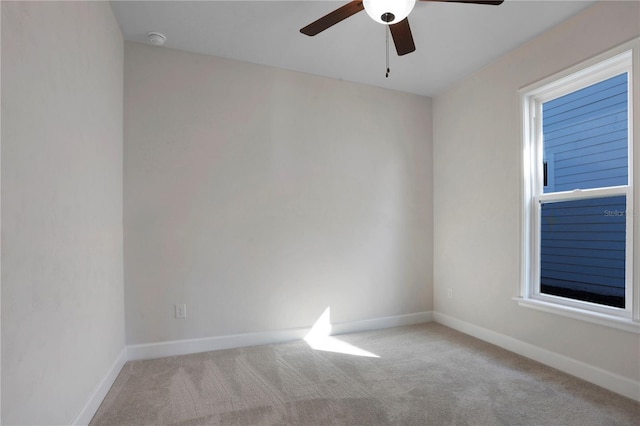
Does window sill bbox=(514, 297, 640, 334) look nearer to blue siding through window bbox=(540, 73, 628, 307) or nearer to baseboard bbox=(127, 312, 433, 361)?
blue siding through window bbox=(540, 73, 628, 307)

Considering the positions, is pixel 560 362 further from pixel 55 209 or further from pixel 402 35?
pixel 55 209

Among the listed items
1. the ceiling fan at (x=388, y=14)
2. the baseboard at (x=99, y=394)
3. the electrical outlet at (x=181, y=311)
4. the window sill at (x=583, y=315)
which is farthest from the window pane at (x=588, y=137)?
the baseboard at (x=99, y=394)

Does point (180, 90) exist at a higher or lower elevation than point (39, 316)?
higher

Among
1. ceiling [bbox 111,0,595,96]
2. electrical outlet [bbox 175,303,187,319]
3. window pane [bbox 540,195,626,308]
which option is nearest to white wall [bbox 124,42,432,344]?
electrical outlet [bbox 175,303,187,319]

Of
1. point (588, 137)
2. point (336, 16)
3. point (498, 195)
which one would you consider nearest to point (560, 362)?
point (498, 195)

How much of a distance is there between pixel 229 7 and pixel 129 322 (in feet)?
8.55

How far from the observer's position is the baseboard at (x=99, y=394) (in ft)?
6.10

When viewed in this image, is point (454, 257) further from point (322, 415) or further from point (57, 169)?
point (57, 169)

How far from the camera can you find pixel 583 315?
8.15 ft

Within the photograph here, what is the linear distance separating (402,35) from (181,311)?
2.78 meters

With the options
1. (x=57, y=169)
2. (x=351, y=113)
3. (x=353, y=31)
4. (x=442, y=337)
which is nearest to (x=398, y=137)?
(x=351, y=113)

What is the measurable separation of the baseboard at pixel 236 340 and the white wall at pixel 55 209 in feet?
1.64

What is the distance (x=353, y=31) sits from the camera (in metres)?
2.79

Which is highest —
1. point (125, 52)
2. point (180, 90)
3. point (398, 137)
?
point (125, 52)
